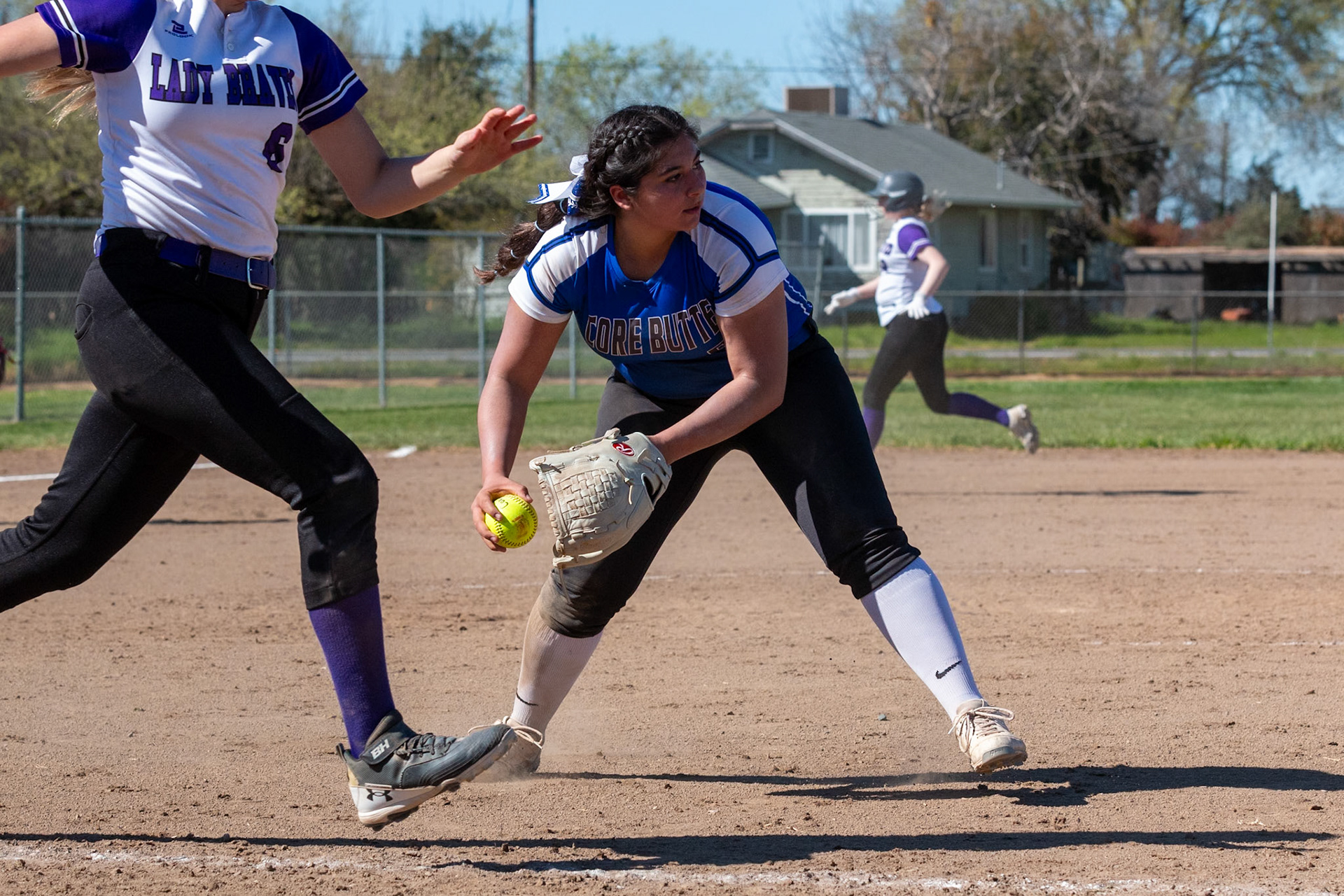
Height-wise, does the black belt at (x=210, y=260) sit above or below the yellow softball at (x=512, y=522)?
above

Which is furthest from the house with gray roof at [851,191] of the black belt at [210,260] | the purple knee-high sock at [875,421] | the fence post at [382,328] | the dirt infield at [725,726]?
the black belt at [210,260]

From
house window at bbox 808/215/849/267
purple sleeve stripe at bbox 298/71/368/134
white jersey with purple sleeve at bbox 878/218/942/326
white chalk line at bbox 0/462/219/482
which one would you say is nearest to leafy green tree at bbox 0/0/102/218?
house window at bbox 808/215/849/267

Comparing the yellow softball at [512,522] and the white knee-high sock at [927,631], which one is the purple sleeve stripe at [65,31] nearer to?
the yellow softball at [512,522]

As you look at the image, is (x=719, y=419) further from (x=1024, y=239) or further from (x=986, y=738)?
(x=1024, y=239)

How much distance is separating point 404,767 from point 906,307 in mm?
6941

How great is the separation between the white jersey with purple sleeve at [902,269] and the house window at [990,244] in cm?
3470

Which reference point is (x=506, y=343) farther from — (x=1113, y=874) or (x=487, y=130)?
(x=1113, y=874)

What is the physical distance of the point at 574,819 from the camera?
12.1ft

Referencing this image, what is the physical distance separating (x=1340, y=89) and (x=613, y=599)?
54063 mm

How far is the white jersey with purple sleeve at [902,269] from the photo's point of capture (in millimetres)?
9570

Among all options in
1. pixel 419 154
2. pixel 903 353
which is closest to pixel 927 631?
pixel 903 353

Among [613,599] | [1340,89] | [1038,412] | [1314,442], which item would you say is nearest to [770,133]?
[1340,89]

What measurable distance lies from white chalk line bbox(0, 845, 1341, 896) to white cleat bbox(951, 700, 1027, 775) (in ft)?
1.33

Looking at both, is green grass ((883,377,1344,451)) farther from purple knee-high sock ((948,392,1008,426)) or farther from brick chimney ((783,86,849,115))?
brick chimney ((783,86,849,115))
